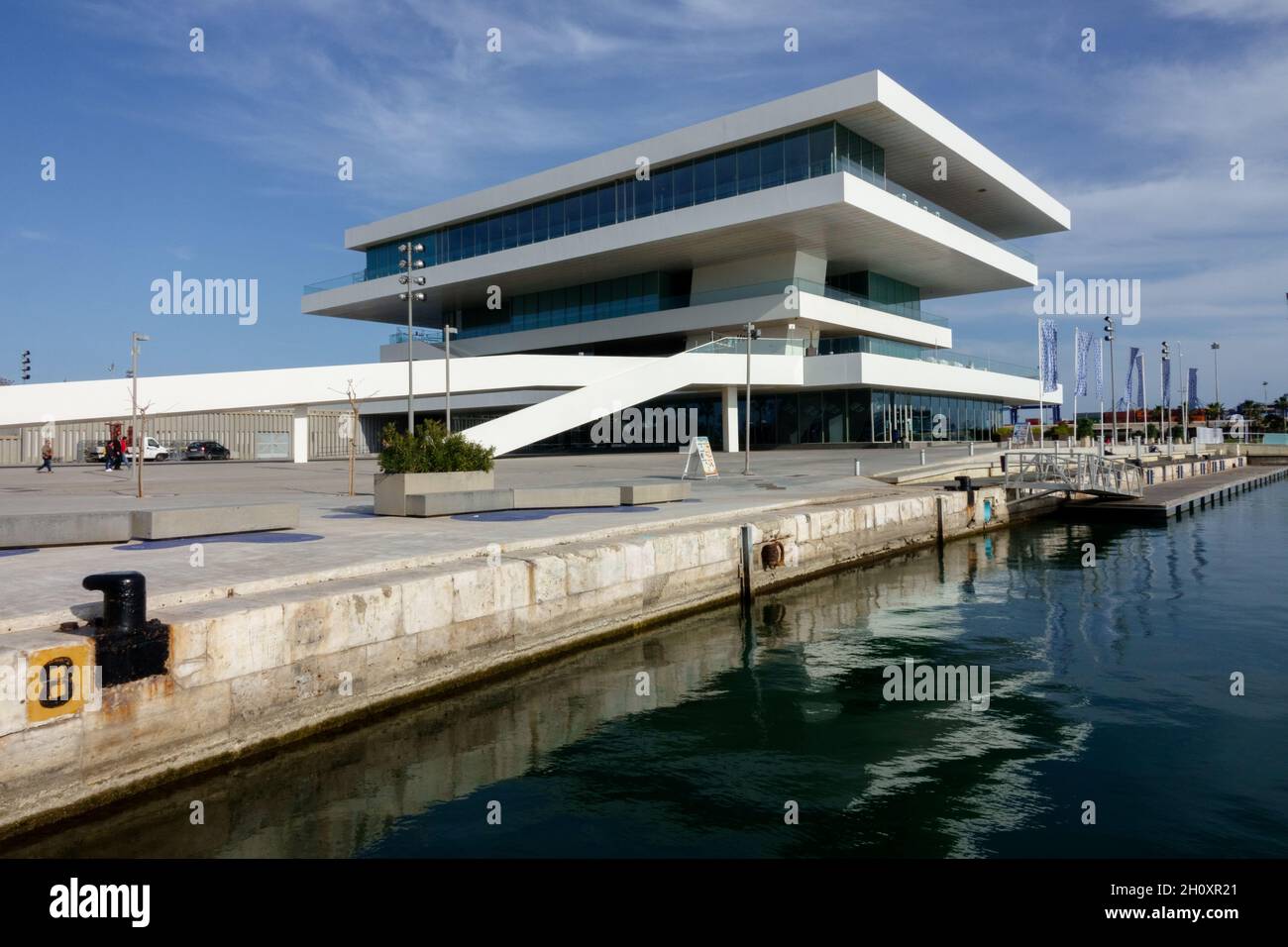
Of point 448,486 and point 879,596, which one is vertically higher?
point 448,486

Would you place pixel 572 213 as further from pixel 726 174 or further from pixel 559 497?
pixel 559 497

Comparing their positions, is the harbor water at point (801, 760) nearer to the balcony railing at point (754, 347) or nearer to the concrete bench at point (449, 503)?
the concrete bench at point (449, 503)

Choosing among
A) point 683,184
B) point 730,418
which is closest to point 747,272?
point 683,184

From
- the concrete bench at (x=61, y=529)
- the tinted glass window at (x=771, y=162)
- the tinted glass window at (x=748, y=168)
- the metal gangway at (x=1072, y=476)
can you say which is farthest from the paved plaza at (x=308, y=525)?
the tinted glass window at (x=748, y=168)

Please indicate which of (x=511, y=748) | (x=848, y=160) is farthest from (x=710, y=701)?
(x=848, y=160)

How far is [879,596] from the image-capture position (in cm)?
1645

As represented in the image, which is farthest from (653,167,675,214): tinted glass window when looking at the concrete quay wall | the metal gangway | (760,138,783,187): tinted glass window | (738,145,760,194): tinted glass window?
the concrete quay wall

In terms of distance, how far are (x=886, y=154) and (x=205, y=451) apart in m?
40.7

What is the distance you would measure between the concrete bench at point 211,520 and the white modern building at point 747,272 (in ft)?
61.0

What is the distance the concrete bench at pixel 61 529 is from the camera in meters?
11.5

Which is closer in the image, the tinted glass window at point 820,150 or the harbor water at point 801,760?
the harbor water at point 801,760

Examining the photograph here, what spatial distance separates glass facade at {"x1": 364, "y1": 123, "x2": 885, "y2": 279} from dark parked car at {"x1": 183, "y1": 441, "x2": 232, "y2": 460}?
16785 millimetres
